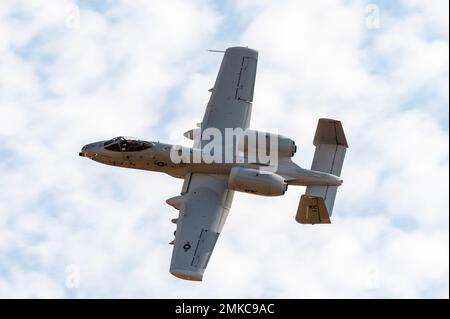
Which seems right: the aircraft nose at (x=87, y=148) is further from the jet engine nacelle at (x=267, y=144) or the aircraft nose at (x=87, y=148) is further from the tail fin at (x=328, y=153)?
the tail fin at (x=328, y=153)

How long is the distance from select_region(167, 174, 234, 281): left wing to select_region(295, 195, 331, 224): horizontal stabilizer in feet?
12.6

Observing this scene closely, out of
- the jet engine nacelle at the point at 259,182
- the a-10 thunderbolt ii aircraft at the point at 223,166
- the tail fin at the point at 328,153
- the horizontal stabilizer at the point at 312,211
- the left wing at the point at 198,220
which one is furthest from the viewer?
the tail fin at the point at 328,153

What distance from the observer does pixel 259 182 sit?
55.0 m

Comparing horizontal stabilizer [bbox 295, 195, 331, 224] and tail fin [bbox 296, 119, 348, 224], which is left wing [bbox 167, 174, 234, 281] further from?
tail fin [bbox 296, 119, 348, 224]

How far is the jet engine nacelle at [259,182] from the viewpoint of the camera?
180 ft

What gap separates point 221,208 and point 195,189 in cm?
162

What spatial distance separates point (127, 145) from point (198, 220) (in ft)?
18.4

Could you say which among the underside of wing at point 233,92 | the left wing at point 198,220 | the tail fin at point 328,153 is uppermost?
the underside of wing at point 233,92

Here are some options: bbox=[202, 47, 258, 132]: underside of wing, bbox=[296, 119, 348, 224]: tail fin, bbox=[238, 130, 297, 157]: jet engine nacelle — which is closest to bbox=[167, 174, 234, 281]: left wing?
bbox=[238, 130, 297, 157]: jet engine nacelle

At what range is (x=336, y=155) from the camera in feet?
187

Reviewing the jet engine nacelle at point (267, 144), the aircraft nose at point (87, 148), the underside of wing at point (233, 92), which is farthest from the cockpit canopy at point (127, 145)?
the jet engine nacelle at point (267, 144)

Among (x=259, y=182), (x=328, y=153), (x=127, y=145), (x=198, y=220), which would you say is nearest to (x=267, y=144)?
(x=259, y=182)

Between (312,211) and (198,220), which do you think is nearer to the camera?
(312,211)

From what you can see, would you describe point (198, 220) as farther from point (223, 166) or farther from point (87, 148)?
point (87, 148)
